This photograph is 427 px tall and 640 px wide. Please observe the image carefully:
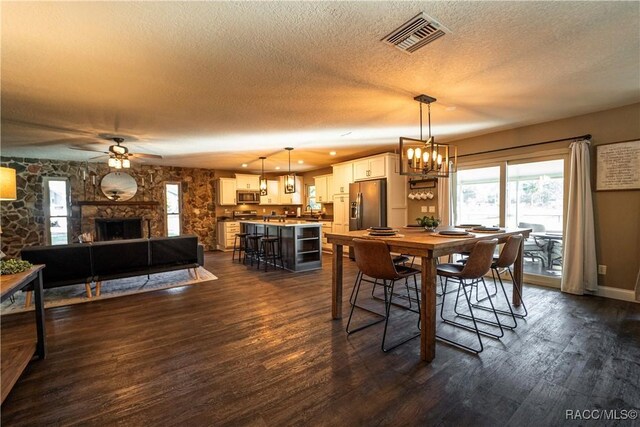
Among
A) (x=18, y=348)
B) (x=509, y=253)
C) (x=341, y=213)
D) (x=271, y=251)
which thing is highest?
(x=341, y=213)

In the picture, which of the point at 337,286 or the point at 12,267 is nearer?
the point at 12,267

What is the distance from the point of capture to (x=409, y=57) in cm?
225

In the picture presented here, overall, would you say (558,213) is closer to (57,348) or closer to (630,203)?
(630,203)

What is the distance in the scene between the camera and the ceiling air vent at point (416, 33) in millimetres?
1795

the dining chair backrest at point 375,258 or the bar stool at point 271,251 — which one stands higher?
the dining chair backrest at point 375,258

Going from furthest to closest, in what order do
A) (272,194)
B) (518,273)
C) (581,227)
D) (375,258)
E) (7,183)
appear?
(272,194) < (581,227) < (518,273) < (7,183) < (375,258)

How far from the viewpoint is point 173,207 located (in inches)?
312

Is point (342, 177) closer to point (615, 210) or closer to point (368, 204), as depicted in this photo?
point (368, 204)

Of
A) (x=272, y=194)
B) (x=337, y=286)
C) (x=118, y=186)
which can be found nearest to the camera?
(x=337, y=286)

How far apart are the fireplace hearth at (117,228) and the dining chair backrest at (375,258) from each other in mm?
6904

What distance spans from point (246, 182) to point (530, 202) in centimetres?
709

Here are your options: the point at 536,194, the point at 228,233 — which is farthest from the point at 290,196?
the point at 536,194

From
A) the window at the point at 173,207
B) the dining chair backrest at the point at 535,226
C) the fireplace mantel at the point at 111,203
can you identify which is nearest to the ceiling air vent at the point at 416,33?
the dining chair backrest at the point at 535,226

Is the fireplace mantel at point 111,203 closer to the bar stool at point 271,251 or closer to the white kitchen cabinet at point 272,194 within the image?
the white kitchen cabinet at point 272,194
